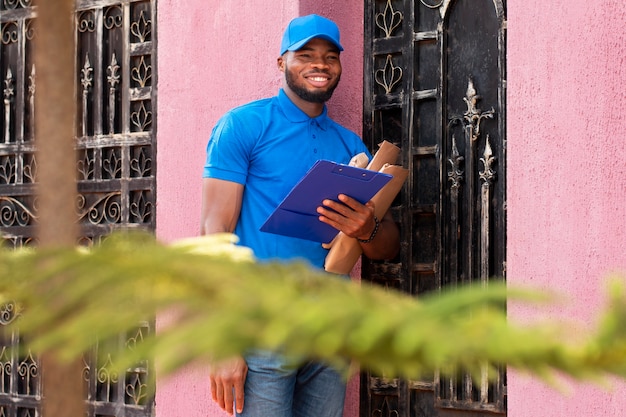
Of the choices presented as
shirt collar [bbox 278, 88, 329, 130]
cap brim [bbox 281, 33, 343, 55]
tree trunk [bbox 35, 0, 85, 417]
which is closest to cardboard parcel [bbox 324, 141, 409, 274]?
shirt collar [bbox 278, 88, 329, 130]

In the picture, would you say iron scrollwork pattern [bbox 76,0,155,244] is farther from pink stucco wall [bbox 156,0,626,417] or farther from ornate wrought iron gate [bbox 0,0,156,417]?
pink stucco wall [bbox 156,0,626,417]

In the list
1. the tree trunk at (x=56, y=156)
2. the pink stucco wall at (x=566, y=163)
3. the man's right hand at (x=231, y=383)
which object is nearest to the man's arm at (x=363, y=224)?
the pink stucco wall at (x=566, y=163)

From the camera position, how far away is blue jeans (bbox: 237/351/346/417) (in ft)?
11.8

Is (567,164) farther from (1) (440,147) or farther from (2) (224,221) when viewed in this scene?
(2) (224,221)

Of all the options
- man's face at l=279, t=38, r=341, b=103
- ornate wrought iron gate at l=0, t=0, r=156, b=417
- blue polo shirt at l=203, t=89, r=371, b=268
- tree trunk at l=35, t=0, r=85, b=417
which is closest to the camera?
tree trunk at l=35, t=0, r=85, b=417

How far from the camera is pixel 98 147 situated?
5.04 meters

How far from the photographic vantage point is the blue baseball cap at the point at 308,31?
3775mm

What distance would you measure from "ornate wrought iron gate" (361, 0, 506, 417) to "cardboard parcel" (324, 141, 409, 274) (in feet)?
0.96

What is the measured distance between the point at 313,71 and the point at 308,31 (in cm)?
15

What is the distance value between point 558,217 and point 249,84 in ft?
5.05

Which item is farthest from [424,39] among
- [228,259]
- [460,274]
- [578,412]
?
[228,259]

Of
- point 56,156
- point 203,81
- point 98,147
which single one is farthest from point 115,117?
point 56,156

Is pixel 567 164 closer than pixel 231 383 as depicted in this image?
Yes

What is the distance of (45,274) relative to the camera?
84 centimetres
